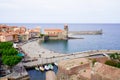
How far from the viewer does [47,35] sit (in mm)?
79688

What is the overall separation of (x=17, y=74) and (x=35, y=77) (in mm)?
2902

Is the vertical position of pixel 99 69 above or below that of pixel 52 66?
above

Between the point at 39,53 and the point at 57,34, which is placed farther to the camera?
the point at 57,34

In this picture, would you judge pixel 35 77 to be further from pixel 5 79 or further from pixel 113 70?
pixel 113 70

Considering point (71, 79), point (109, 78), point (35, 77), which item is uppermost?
point (109, 78)

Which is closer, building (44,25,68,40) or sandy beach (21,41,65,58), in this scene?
sandy beach (21,41,65,58)

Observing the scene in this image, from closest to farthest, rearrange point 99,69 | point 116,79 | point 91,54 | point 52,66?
point 116,79
point 99,69
point 52,66
point 91,54

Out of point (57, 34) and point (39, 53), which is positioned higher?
point (57, 34)

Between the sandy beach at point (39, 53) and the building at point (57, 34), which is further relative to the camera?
the building at point (57, 34)

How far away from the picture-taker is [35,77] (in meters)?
28.7

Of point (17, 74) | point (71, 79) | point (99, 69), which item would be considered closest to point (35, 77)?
point (17, 74)

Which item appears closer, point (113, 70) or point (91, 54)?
point (113, 70)

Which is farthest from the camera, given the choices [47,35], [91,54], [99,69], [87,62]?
[47,35]

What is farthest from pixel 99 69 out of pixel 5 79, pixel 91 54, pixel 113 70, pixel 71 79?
pixel 91 54
